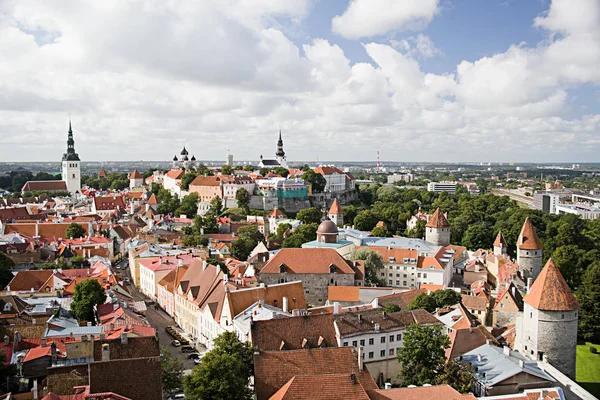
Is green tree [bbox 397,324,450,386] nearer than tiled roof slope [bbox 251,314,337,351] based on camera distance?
Yes

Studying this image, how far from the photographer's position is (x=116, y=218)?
279ft

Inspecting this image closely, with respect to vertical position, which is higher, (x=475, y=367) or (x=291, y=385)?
Answer: (x=291, y=385)

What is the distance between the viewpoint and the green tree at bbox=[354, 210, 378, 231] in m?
81.6

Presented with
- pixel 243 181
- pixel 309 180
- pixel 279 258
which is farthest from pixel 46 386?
pixel 309 180

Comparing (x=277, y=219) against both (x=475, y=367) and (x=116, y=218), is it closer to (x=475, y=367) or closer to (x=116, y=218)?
(x=116, y=218)

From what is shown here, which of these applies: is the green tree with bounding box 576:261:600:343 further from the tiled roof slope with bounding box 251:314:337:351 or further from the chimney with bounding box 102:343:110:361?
the chimney with bounding box 102:343:110:361

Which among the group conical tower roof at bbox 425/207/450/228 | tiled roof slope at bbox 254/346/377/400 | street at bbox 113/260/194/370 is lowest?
street at bbox 113/260/194/370

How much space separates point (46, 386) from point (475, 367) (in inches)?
783

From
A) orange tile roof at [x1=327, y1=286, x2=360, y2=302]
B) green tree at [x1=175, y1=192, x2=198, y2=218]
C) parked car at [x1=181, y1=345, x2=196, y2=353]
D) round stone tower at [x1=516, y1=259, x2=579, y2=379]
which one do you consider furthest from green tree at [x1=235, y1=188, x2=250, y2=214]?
round stone tower at [x1=516, y1=259, x2=579, y2=379]

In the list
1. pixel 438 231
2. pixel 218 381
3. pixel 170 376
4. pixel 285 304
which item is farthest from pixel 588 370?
pixel 438 231

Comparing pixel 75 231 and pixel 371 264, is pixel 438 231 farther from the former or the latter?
pixel 75 231

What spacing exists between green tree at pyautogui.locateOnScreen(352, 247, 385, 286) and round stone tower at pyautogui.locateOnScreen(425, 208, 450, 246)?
11318mm

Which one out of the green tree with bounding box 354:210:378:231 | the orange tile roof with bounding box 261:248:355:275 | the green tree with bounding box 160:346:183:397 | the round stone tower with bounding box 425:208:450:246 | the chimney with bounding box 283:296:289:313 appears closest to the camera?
the green tree with bounding box 160:346:183:397

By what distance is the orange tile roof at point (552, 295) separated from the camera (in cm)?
3060
